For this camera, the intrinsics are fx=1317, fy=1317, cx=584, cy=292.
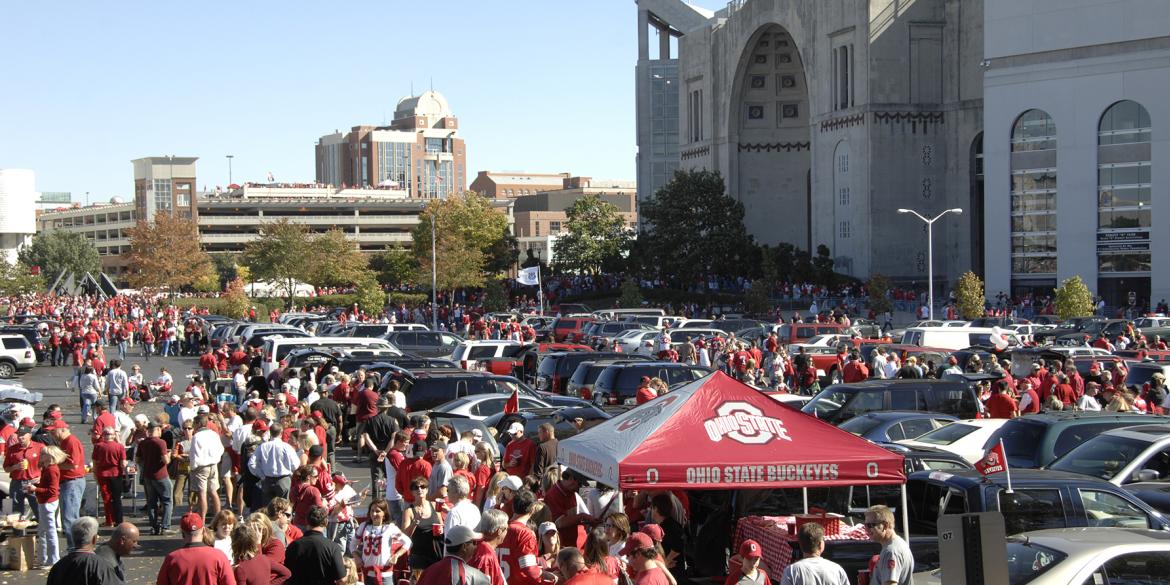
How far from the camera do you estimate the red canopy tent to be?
10.9 m

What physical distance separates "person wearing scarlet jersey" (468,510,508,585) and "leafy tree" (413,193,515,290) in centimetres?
6601

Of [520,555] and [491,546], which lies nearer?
[491,546]

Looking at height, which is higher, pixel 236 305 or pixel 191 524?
pixel 236 305

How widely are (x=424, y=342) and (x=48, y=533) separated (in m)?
28.5

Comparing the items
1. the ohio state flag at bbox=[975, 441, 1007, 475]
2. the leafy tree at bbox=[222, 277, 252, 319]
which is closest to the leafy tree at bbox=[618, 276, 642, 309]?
the leafy tree at bbox=[222, 277, 252, 319]

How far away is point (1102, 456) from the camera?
15.4 meters

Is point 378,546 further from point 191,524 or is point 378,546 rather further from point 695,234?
point 695,234

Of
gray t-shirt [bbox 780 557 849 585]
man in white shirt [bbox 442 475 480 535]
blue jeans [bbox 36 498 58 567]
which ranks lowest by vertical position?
blue jeans [bbox 36 498 58 567]

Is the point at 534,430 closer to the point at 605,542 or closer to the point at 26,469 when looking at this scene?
the point at 26,469

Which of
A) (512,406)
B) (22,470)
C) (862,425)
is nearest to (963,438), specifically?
(862,425)

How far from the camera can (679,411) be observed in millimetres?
11438

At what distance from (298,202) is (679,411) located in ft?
489

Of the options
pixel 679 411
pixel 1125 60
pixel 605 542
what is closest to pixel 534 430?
pixel 679 411

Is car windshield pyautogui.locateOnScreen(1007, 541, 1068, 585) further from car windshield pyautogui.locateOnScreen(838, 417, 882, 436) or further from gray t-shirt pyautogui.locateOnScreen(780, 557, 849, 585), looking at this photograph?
car windshield pyautogui.locateOnScreen(838, 417, 882, 436)
